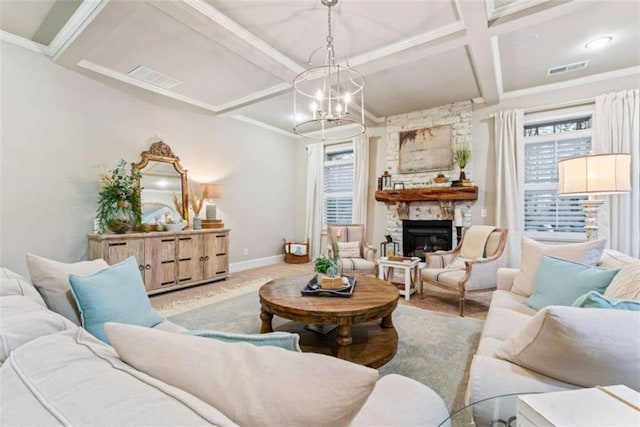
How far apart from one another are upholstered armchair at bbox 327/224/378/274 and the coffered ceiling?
220cm

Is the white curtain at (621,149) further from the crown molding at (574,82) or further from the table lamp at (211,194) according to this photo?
the table lamp at (211,194)

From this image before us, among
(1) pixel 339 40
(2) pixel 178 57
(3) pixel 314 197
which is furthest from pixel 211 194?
(1) pixel 339 40

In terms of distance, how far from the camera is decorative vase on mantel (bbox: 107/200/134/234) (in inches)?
143

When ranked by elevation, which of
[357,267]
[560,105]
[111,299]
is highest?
[560,105]

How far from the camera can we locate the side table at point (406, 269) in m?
3.64

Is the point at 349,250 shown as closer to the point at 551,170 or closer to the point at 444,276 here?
the point at 444,276

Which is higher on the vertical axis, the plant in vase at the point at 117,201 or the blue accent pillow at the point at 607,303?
the plant in vase at the point at 117,201

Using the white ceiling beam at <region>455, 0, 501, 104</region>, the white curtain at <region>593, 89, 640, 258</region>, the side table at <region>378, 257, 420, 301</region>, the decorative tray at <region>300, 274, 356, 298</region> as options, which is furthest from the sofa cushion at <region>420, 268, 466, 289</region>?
the white ceiling beam at <region>455, 0, 501, 104</region>

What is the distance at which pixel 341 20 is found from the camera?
271 cm

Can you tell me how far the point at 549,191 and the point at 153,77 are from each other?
5.89 m

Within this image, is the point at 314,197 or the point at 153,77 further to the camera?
the point at 314,197

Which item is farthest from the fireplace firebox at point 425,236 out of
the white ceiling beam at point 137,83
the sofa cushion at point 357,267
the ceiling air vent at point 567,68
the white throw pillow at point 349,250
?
the white ceiling beam at point 137,83

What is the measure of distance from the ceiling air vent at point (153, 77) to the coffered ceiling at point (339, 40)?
26 millimetres

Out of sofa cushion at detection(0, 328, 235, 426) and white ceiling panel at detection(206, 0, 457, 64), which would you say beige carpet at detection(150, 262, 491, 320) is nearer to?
sofa cushion at detection(0, 328, 235, 426)
